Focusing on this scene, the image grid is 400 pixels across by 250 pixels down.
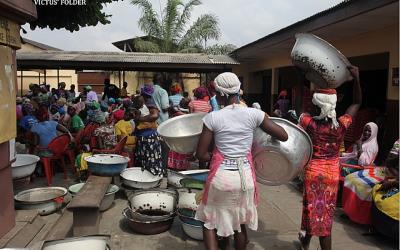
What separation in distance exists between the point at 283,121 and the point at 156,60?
10.6 metres

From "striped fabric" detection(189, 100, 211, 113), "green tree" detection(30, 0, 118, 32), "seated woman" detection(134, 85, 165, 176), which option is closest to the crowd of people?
"seated woman" detection(134, 85, 165, 176)

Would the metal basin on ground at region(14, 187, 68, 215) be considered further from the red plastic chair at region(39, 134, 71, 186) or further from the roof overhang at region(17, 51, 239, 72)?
the roof overhang at region(17, 51, 239, 72)

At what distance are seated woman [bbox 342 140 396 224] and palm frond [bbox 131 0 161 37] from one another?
57.2 feet

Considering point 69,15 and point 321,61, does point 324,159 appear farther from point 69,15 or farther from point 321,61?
point 69,15

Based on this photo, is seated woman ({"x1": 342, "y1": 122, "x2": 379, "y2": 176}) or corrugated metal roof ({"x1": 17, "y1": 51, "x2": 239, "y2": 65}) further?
corrugated metal roof ({"x1": 17, "y1": 51, "x2": 239, "y2": 65})

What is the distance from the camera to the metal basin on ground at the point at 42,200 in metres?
4.87

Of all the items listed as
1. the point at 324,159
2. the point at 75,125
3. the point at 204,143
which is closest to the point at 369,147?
the point at 324,159

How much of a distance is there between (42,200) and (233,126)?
10.3 ft

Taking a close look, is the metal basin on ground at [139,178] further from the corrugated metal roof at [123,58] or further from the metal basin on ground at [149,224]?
the corrugated metal roof at [123,58]

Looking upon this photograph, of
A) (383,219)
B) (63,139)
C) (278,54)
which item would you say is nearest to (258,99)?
(278,54)

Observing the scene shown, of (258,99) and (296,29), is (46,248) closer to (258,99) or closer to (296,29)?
(296,29)

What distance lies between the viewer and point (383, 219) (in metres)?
4.20

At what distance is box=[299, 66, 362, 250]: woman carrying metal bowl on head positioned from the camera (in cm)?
351

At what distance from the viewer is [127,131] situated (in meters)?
6.80
